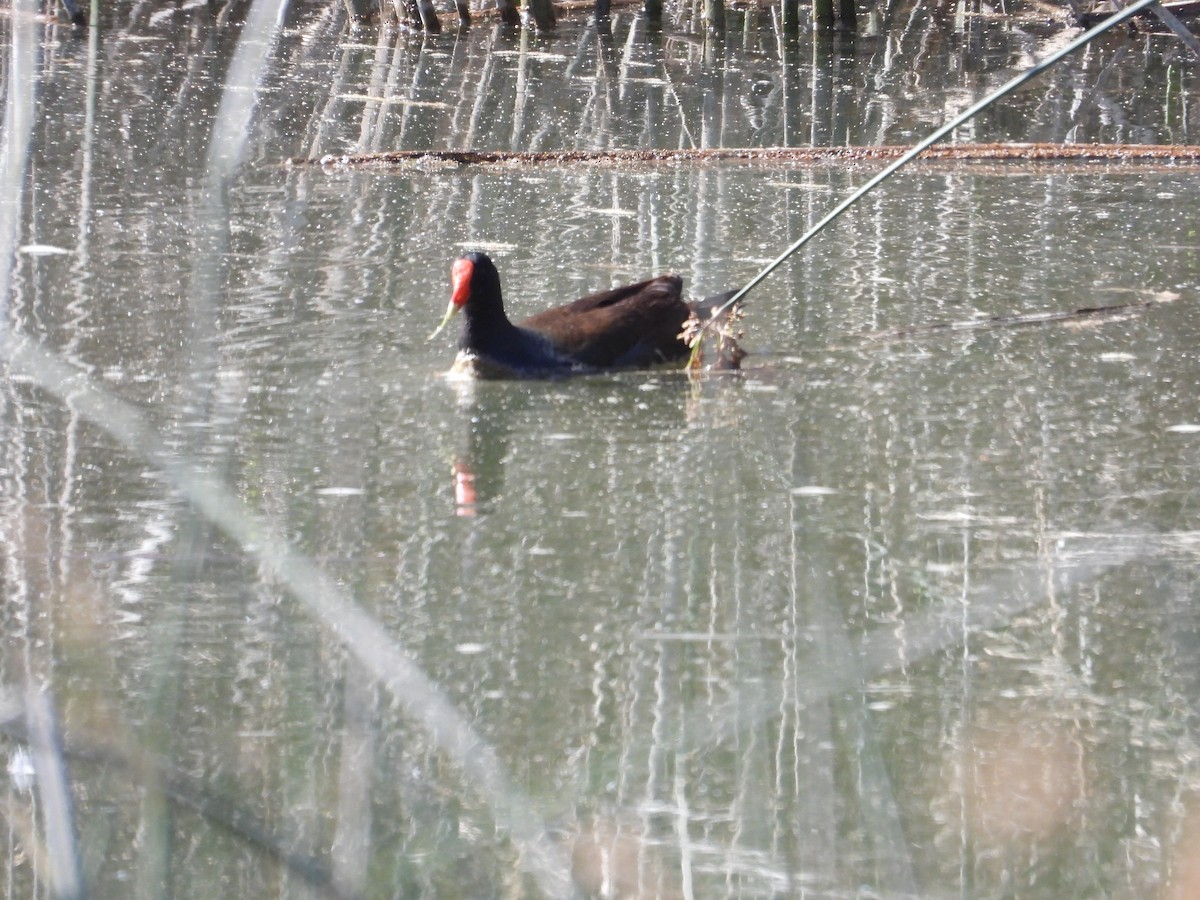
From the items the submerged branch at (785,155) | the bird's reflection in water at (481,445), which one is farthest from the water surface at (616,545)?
the submerged branch at (785,155)

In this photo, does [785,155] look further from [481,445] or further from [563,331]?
[481,445]

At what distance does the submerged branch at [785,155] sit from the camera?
27.1 feet

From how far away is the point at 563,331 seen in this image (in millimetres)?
5422

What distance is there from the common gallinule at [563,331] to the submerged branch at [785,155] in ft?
9.42

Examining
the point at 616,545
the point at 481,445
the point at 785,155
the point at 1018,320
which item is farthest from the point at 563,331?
the point at 785,155

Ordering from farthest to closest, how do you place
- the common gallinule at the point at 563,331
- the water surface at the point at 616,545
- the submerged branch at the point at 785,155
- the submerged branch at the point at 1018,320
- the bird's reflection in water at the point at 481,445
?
the submerged branch at the point at 785,155 < the submerged branch at the point at 1018,320 < the common gallinule at the point at 563,331 < the bird's reflection in water at the point at 481,445 < the water surface at the point at 616,545

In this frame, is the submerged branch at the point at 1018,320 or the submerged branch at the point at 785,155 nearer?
the submerged branch at the point at 1018,320

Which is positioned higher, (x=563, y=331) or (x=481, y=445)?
(x=563, y=331)

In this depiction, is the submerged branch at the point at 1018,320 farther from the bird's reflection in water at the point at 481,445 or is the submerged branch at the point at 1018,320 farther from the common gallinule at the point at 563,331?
the bird's reflection in water at the point at 481,445

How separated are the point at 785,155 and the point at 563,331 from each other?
11.1 feet

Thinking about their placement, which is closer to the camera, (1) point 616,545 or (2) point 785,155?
(1) point 616,545

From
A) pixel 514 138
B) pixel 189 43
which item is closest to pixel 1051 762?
pixel 514 138

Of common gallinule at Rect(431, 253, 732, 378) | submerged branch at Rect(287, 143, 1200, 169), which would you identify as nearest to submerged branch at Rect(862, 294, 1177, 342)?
common gallinule at Rect(431, 253, 732, 378)

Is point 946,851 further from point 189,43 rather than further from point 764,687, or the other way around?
point 189,43
